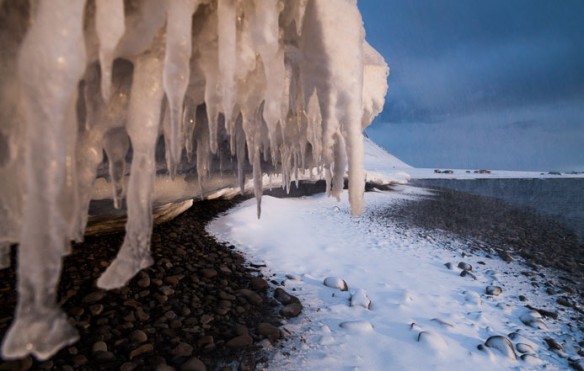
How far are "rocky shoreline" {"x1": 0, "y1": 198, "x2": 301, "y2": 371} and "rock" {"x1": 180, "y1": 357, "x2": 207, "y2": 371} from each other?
10 mm

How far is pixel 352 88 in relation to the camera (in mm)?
3061

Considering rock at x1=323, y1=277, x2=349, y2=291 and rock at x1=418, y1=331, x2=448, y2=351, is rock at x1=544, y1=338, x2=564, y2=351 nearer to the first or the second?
rock at x1=418, y1=331, x2=448, y2=351

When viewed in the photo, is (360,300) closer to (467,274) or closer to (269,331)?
(269,331)

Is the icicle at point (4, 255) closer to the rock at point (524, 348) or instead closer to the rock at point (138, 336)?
the rock at point (138, 336)

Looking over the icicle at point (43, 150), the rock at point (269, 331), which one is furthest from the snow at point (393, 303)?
the icicle at point (43, 150)

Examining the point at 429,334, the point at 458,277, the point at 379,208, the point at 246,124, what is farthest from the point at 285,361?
the point at 379,208

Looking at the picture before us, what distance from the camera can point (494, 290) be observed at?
5930mm

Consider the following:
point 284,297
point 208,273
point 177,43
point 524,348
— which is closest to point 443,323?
point 524,348

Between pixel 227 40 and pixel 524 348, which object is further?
pixel 524 348

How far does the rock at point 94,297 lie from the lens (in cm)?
395

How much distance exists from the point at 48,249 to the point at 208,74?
2.01 metres

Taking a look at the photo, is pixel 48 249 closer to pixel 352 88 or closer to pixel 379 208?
pixel 352 88

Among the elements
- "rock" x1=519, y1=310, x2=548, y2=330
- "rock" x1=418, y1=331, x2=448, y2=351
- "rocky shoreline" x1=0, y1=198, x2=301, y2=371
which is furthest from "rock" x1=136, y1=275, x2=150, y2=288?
"rock" x1=519, y1=310, x2=548, y2=330

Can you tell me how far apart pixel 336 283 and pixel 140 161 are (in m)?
4.27
